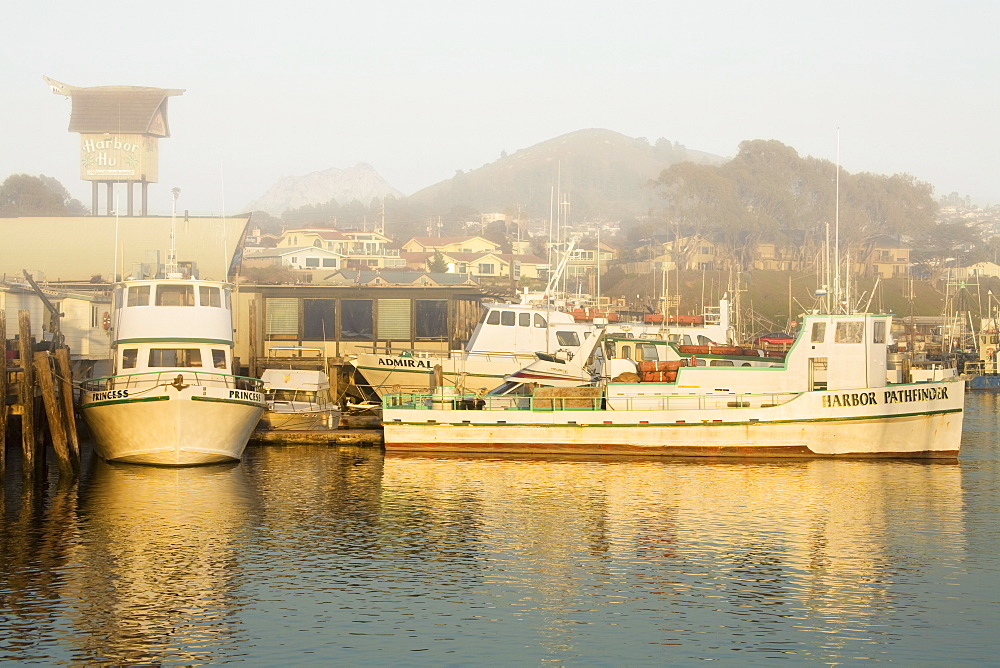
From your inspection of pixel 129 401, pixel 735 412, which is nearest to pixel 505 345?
pixel 735 412

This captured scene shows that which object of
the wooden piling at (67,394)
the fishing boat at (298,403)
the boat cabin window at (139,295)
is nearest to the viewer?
the wooden piling at (67,394)

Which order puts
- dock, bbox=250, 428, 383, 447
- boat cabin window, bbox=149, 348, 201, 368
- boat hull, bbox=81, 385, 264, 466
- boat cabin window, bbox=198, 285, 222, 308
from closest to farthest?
boat hull, bbox=81, 385, 264, 466 → boat cabin window, bbox=149, 348, 201, 368 → boat cabin window, bbox=198, 285, 222, 308 → dock, bbox=250, 428, 383, 447

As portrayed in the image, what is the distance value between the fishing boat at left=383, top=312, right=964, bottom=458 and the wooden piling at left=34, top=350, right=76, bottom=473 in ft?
31.0

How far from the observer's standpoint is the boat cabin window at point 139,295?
34.1m

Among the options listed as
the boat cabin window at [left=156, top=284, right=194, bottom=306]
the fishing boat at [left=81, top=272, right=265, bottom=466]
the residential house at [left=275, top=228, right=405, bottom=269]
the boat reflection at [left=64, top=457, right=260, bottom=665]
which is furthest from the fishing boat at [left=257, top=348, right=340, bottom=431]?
the residential house at [left=275, top=228, right=405, bottom=269]

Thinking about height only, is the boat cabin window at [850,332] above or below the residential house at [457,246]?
below

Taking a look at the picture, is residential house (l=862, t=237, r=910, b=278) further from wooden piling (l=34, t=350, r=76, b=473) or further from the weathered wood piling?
wooden piling (l=34, t=350, r=76, b=473)

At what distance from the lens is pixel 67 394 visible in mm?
31047

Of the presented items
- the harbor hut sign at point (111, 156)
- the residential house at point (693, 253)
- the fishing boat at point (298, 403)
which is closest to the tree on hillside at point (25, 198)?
the harbor hut sign at point (111, 156)

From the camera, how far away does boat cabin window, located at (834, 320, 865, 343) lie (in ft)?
115

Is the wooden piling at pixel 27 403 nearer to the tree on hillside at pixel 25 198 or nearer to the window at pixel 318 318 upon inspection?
the window at pixel 318 318

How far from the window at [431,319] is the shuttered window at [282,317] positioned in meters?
6.27

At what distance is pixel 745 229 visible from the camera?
15275 centimetres

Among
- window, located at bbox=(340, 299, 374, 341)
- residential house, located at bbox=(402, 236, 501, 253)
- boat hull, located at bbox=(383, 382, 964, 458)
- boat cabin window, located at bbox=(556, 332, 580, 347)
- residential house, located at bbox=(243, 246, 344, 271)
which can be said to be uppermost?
residential house, located at bbox=(402, 236, 501, 253)
